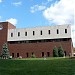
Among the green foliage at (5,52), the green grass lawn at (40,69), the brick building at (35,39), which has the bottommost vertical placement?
the green grass lawn at (40,69)

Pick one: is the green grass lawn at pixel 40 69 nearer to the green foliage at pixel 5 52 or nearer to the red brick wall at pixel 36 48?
the red brick wall at pixel 36 48

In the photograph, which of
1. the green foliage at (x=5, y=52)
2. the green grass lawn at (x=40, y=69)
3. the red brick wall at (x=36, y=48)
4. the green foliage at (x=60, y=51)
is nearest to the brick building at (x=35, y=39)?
the red brick wall at (x=36, y=48)

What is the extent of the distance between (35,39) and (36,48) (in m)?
2.44

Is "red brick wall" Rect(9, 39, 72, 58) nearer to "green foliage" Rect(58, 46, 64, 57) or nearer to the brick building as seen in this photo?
the brick building

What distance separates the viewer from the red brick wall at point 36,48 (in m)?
55.7

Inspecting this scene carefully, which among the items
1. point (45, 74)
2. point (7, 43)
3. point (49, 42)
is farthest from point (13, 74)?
point (7, 43)

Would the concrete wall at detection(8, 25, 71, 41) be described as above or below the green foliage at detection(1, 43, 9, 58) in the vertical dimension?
above

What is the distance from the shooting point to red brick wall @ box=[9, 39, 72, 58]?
55688 mm

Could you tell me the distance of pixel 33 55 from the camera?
57.0 meters

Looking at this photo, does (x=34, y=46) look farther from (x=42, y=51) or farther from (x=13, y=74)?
(x=13, y=74)

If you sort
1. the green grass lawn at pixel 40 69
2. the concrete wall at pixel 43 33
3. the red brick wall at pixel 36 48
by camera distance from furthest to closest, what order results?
the concrete wall at pixel 43 33, the red brick wall at pixel 36 48, the green grass lawn at pixel 40 69

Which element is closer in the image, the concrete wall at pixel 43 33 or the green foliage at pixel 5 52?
the green foliage at pixel 5 52

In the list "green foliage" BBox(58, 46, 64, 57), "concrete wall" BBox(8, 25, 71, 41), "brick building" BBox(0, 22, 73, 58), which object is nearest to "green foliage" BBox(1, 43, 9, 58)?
"brick building" BBox(0, 22, 73, 58)

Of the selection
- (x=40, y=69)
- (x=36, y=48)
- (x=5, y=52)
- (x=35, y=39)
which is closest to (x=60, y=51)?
(x=36, y=48)
